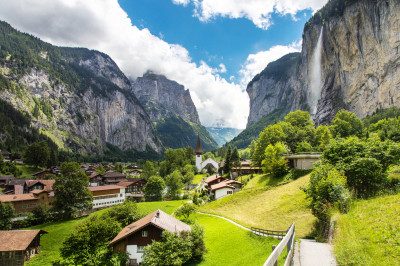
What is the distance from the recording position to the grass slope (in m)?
24.9

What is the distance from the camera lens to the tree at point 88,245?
23.9 m

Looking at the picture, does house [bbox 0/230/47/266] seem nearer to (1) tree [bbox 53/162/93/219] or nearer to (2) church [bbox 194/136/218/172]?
(1) tree [bbox 53/162/93/219]

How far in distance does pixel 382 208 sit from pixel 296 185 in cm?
2572

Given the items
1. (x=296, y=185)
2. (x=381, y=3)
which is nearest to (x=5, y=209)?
(x=296, y=185)

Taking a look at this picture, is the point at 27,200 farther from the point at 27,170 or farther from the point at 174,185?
the point at 27,170

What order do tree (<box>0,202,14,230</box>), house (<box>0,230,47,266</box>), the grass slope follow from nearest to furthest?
the grass slope
house (<box>0,230,47,266</box>)
tree (<box>0,202,14,230</box>)

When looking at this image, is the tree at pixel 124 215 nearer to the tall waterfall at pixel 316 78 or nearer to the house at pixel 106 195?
the house at pixel 106 195

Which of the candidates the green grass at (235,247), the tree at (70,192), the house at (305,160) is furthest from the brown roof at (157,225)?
the tree at (70,192)

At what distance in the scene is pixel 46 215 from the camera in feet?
163

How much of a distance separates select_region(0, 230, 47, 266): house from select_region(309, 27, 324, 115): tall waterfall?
139762 millimetres

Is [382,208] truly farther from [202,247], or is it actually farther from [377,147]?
[202,247]

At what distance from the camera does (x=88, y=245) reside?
82.4 feet

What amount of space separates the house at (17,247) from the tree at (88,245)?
436 inches

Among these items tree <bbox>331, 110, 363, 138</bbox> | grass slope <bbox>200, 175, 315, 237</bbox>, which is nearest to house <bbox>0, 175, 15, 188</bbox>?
grass slope <bbox>200, 175, 315, 237</bbox>
